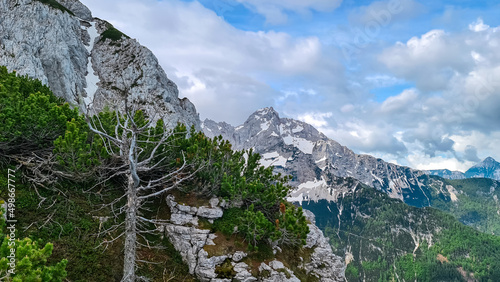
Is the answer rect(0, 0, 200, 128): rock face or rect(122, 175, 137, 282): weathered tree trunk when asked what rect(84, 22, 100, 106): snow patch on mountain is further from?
rect(122, 175, 137, 282): weathered tree trunk

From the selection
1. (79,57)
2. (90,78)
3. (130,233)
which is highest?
(79,57)

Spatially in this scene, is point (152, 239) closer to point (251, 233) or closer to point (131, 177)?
point (251, 233)

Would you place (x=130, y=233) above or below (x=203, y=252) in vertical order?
above

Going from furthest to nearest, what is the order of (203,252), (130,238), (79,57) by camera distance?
(79,57) → (203,252) → (130,238)

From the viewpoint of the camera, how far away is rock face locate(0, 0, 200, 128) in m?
67.4

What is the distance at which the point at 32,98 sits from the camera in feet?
50.1

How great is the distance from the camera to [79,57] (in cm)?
8931

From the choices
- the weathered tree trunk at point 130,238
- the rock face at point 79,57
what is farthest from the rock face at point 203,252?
the rock face at point 79,57

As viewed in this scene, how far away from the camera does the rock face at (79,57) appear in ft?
221

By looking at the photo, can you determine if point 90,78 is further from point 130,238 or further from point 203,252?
point 130,238

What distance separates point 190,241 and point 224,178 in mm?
4866

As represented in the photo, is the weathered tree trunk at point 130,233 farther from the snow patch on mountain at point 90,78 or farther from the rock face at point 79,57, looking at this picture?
the snow patch on mountain at point 90,78

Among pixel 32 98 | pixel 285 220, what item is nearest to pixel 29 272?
pixel 32 98

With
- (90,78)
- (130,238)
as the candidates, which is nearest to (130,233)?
(130,238)
